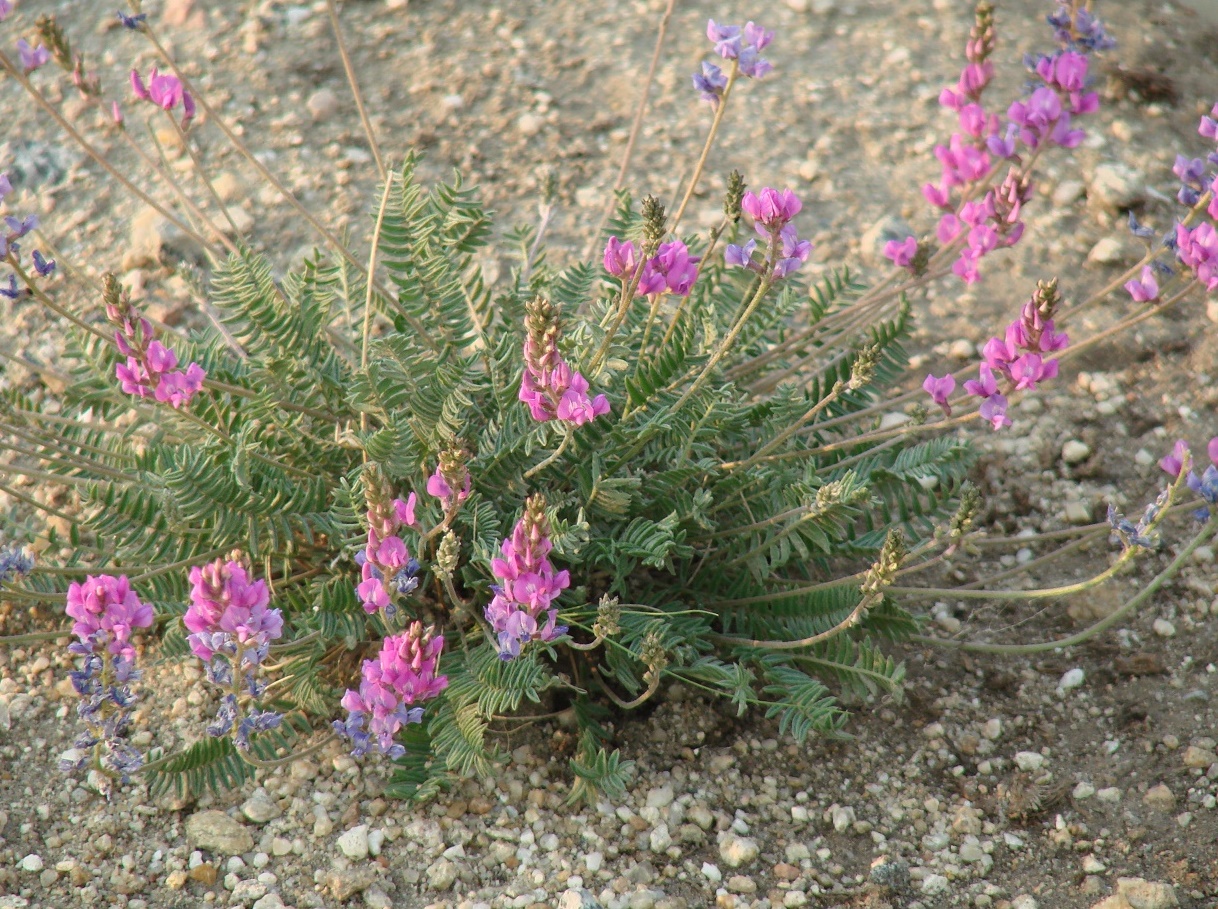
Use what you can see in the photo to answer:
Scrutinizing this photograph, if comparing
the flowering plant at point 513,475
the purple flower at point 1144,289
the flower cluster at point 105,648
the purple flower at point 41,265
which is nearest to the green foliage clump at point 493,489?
the flowering plant at point 513,475

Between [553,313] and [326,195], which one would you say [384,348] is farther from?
[326,195]

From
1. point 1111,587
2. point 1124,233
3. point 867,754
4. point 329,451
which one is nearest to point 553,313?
point 329,451

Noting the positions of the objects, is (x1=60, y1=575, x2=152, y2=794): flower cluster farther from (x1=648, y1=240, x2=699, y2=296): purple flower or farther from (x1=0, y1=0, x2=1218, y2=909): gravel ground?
(x1=648, y1=240, x2=699, y2=296): purple flower

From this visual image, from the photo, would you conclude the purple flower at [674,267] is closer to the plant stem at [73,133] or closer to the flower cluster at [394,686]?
the flower cluster at [394,686]

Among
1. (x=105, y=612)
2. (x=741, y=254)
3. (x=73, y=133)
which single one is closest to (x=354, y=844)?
(x=105, y=612)

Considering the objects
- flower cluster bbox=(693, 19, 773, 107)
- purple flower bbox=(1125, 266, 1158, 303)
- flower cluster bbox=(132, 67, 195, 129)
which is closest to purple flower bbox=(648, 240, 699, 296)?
flower cluster bbox=(693, 19, 773, 107)

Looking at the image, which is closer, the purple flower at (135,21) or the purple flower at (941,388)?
the purple flower at (941,388)
